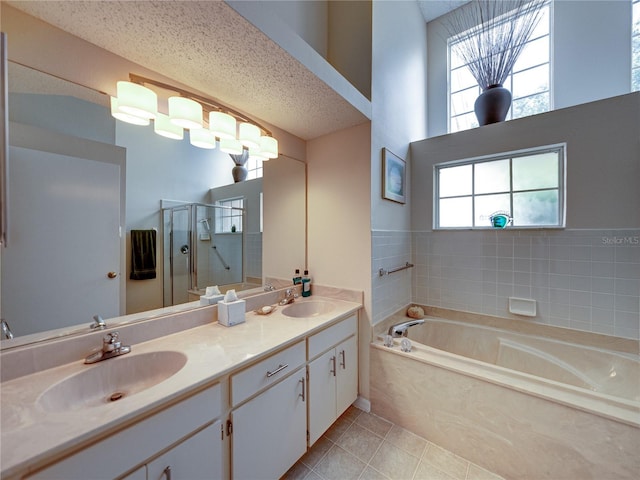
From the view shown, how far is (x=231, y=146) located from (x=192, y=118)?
31 centimetres

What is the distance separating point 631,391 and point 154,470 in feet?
8.49

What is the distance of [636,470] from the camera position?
1.05 m

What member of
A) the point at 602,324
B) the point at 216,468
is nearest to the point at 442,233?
the point at 602,324

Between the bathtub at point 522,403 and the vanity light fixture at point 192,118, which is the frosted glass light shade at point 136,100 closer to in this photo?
the vanity light fixture at point 192,118

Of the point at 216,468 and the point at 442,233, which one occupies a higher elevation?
the point at 442,233

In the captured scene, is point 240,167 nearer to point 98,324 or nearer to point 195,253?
point 195,253

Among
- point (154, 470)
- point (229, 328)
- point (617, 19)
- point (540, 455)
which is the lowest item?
point (540, 455)

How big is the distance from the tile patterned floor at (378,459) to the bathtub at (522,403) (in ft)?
0.23

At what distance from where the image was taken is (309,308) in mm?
1913

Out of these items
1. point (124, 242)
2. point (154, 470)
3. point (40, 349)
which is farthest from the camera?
point (124, 242)

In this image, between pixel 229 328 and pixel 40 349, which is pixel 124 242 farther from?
pixel 229 328

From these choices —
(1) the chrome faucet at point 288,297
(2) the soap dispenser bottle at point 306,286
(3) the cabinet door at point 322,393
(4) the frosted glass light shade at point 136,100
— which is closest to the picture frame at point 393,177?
(2) the soap dispenser bottle at point 306,286

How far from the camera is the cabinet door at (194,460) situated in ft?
2.53

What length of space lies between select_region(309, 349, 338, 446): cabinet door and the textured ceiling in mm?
1581
